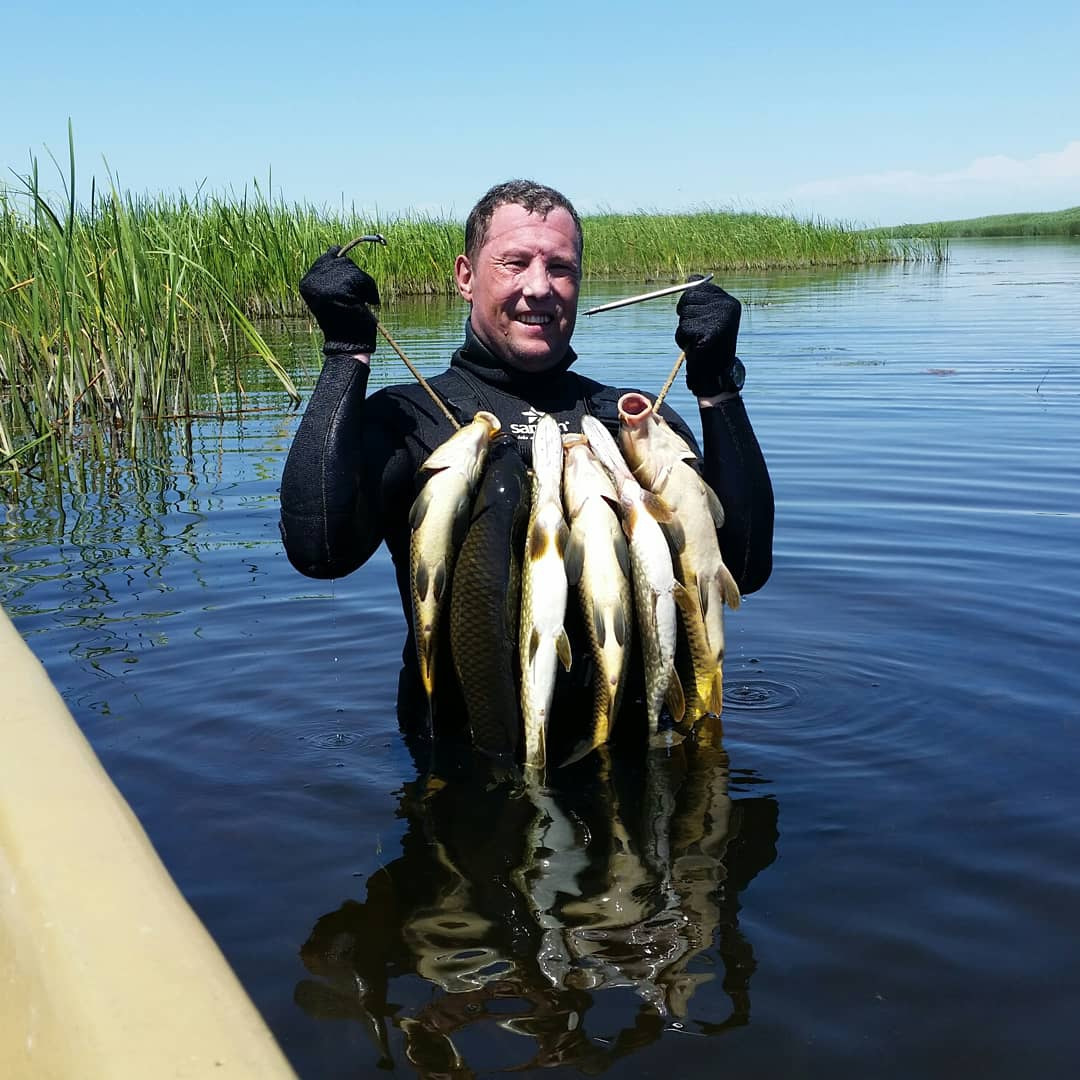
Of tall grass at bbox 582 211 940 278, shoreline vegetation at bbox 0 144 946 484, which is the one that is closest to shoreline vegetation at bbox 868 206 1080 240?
tall grass at bbox 582 211 940 278

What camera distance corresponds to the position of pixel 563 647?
336 centimetres

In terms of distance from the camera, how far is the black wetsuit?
3.57 m

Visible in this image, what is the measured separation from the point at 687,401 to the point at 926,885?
1003 cm

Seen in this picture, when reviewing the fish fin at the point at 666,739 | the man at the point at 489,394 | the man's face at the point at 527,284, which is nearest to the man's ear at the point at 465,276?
the man at the point at 489,394

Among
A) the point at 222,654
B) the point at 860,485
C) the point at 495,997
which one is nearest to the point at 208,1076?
the point at 495,997

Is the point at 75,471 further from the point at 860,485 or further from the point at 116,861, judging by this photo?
the point at 116,861

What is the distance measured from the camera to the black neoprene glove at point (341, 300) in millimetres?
3520

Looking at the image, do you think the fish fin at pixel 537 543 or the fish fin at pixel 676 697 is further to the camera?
the fish fin at pixel 676 697

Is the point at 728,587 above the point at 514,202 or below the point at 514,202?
below

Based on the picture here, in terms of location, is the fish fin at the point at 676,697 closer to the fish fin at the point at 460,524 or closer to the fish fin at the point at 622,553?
the fish fin at the point at 622,553

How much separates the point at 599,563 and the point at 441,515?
17.9 inches

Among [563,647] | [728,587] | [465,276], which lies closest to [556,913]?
[563,647]

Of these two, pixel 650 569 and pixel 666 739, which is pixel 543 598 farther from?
pixel 666 739

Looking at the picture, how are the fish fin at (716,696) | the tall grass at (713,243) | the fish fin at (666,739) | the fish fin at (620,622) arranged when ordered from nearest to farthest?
the fish fin at (620,622) < the fish fin at (716,696) < the fish fin at (666,739) < the tall grass at (713,243)
